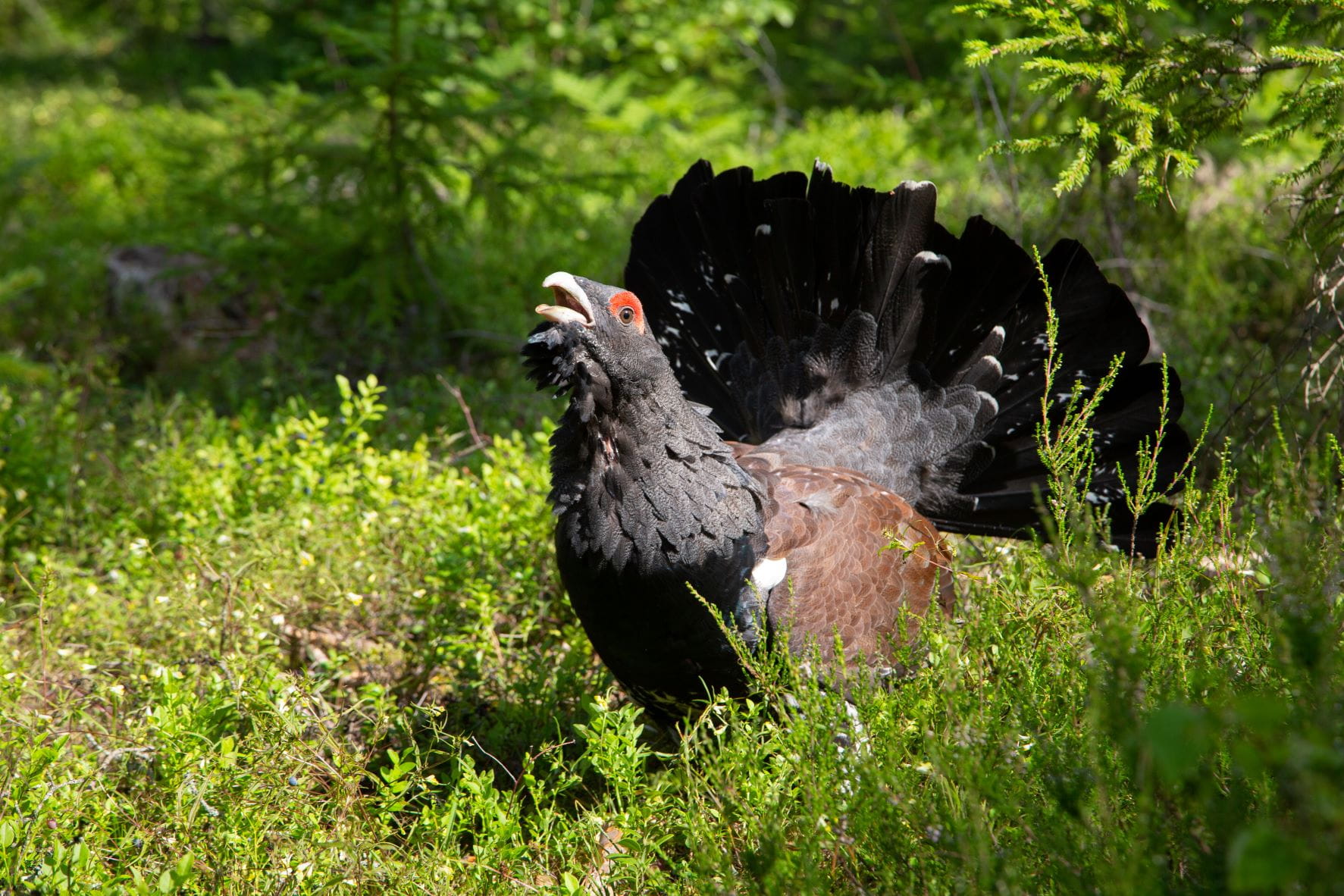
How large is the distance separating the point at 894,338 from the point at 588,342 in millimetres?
1583

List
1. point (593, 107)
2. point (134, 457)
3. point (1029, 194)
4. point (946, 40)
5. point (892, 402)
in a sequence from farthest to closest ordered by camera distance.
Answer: point (593, 107), point (946, 40), point (1029, 194), point (134, 457), point (892, 402)

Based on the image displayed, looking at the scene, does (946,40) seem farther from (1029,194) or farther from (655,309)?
(655,309)

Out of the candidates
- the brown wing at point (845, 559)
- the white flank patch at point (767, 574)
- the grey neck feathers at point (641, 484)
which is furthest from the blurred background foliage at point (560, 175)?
the white flank patch at point (767, 574)

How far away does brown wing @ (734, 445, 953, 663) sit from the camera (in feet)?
11.3

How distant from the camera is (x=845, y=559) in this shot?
360cm

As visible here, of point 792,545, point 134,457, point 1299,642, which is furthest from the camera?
point 134,457

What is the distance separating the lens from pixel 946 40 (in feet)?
30.3

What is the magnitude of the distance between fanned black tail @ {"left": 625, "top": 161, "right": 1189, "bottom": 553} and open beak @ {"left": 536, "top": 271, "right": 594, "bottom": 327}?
4.15 feet

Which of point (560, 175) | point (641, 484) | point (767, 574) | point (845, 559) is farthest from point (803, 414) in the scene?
point (560, 175)

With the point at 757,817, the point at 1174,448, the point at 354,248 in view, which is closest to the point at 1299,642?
the point at 757,817

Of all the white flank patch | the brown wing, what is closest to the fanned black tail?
the brown wing

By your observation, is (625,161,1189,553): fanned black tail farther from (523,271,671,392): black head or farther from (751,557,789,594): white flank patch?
(523,271,671,392): black head

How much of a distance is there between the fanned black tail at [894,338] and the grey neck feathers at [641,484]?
3.07 ft

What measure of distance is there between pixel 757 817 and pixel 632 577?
89 centimetres
